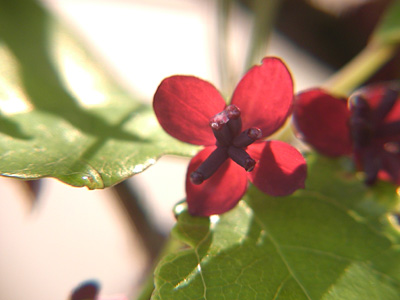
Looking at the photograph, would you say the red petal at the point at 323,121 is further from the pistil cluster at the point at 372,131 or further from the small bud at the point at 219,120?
the small bud at the point at 219,120

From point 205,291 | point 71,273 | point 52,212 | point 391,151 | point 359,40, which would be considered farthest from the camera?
point 359,40

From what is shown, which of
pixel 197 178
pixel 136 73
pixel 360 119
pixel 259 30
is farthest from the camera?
pixel 136 73

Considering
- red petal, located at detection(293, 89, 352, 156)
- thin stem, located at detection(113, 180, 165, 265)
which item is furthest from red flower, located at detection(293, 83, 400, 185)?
thin stem, located at detection(113, 180, 165, 265)

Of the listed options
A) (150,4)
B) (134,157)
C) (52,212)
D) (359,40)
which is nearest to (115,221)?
(52,212)

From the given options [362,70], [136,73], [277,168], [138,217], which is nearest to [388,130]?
[277,168]

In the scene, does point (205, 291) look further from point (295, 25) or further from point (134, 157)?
point (295, 25)

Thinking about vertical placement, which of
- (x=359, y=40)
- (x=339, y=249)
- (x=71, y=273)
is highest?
(x=339, y=249)

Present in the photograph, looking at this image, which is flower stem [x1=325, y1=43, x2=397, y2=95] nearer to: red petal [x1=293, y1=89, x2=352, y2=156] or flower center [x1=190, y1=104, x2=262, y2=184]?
red petal [x1=293, y1=89, x2=352, y2=156]

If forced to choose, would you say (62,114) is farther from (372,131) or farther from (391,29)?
(391,29)
